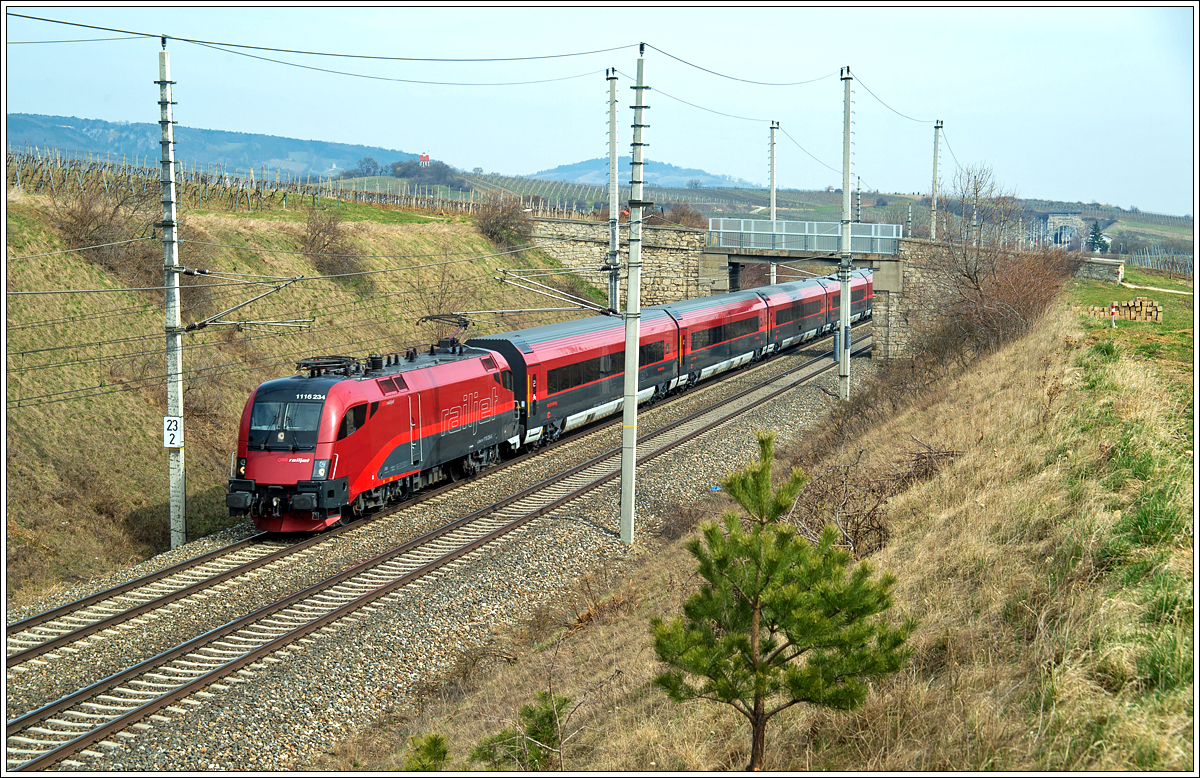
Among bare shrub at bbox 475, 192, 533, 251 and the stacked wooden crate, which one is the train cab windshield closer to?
the stacked wooden crate

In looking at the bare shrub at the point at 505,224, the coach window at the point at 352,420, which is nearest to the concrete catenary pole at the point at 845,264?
the coach window at the point at 352,420

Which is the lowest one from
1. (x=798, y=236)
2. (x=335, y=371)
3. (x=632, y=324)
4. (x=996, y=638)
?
(x=996, y=638)

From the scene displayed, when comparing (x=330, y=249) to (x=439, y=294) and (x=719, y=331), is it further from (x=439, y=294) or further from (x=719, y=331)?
(x=719, y=331)

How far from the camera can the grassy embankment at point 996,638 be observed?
6.33 metres

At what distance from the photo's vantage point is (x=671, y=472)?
2203cm

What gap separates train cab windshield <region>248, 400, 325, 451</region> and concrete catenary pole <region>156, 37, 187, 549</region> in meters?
1.94

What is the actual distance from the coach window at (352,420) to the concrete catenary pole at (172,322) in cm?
347

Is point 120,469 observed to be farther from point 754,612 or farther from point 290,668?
point 754,612

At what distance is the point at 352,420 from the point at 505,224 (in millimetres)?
39442

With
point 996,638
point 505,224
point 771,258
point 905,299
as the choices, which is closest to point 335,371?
point 996,638

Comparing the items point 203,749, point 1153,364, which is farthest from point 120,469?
point 1153,364

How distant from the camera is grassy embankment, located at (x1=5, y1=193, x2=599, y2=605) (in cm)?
2044

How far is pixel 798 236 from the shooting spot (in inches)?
1582

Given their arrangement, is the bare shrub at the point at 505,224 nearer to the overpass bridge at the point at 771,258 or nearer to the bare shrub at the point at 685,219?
the overpass bridge at the point at 771,258
